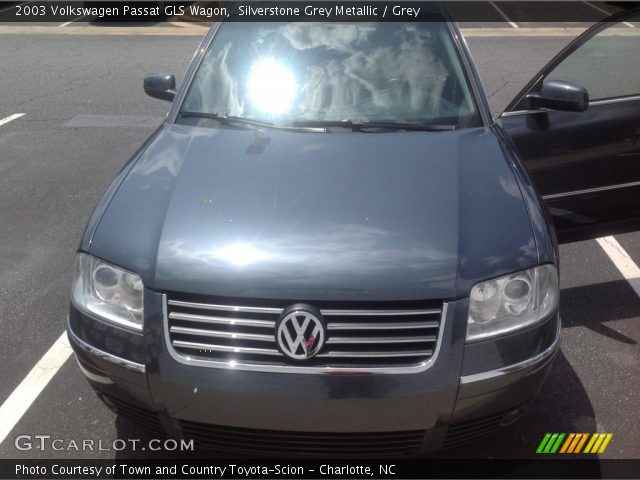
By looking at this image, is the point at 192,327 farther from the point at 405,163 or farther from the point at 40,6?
the point at 40,6

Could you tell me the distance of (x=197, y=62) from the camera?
14.1ft

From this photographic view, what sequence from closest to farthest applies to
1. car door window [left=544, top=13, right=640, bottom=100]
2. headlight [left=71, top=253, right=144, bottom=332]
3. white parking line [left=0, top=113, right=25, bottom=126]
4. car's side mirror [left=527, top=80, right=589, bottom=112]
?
headlight [left=71, top=253, right=144, bottom=332], car's side mirror [left=527, top=80, right=589, bottom=112], car door window [left=544, top=13, right=640, bottom=100], white parking line [left=0, top=113, right=25, bottom=126]

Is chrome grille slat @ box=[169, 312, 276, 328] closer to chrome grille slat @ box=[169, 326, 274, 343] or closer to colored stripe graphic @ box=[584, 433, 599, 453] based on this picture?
chrome grille slat @ box=[169, 326, 274, 343]

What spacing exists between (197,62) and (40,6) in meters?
18.8

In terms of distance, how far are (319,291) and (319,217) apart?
0.40m

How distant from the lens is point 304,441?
9.03ft

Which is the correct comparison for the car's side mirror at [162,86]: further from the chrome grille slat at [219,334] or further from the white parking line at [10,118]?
the white parking line at [10,118]

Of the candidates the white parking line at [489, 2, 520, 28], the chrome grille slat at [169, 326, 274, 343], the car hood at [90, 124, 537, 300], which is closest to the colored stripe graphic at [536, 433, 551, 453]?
the car hood at [90, 124, 537, 300]

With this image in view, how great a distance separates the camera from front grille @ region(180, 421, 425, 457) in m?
2.74

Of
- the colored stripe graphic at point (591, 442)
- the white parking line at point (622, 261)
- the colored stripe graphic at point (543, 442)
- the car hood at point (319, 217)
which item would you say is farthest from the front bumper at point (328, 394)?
the white parking line at point (622, 261)

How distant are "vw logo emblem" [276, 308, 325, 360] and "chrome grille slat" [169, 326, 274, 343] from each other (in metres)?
0.06

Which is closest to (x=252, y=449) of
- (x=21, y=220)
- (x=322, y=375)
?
(x=322, y=375)

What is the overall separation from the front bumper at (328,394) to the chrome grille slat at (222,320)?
77mm

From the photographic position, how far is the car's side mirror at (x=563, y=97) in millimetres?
4219
